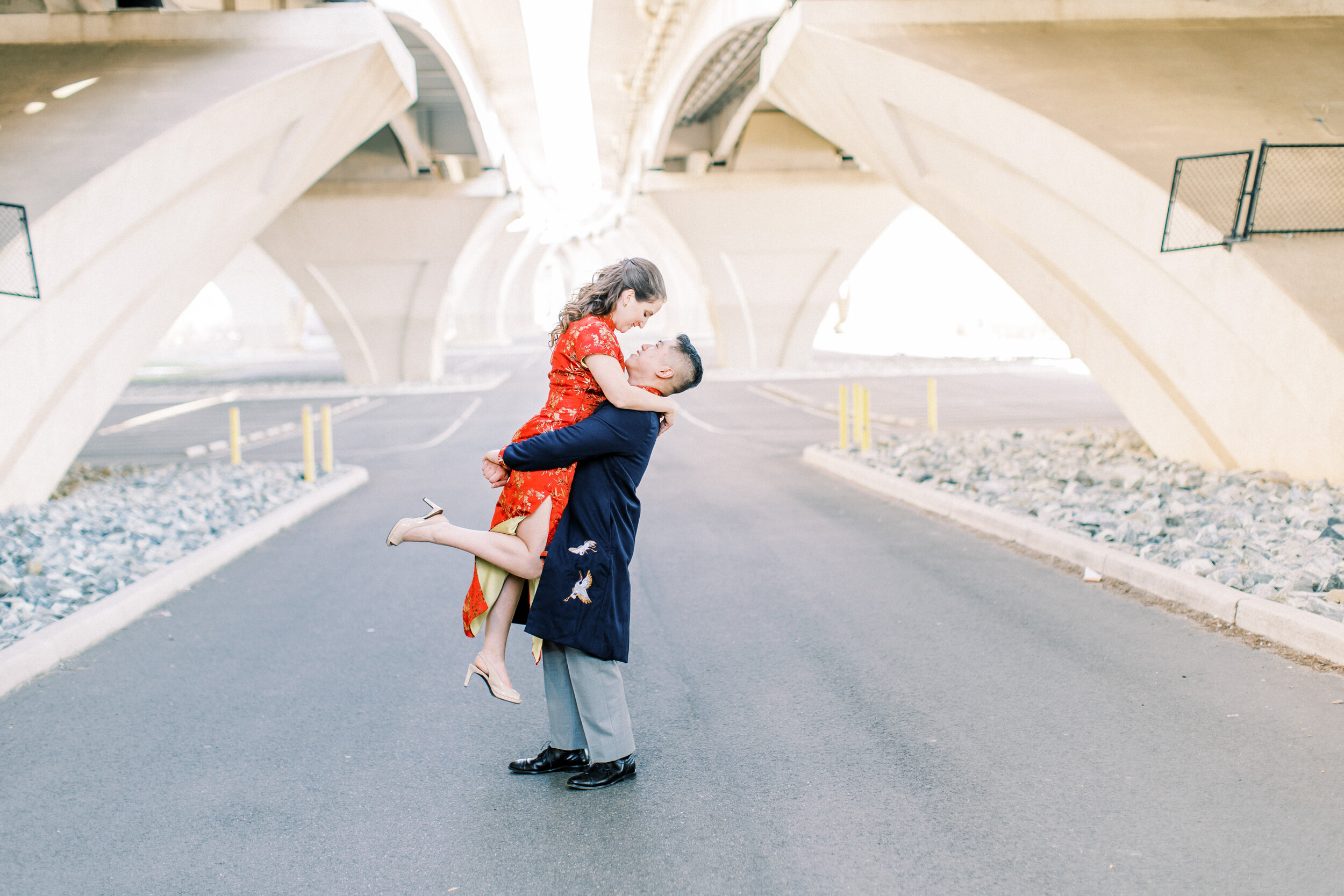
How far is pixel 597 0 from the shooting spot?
21.3 m

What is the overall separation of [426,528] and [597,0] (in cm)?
1977

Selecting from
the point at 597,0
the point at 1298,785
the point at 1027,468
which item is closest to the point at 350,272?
the point at 597,0

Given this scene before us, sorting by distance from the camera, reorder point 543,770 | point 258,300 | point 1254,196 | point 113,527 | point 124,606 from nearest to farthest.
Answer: point 543,770 < point 124,606 < point 113,527 < point 1254,196 < point 258,300

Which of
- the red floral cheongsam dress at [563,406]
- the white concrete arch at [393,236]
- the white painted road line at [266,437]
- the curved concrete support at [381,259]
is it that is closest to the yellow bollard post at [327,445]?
the white painted road line at [266,437]

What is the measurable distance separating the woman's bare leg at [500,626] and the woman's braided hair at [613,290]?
3.69ft

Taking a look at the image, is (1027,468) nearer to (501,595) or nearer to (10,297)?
(501,595)

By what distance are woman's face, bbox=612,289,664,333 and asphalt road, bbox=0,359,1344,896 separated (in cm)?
195

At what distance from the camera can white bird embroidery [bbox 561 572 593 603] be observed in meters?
4.10

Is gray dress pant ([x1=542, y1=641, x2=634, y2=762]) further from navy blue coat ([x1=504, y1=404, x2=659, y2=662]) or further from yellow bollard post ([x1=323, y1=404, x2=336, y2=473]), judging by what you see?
yellow bollard post ([x1=323, y1=404, x2=336, y2=473])

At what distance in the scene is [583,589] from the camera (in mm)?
4109

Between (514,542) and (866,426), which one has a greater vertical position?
(514,542)

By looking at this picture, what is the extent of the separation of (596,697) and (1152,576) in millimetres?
4739

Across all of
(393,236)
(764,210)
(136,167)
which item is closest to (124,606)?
(136,167)

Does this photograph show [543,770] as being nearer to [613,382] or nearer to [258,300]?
[613,382]
